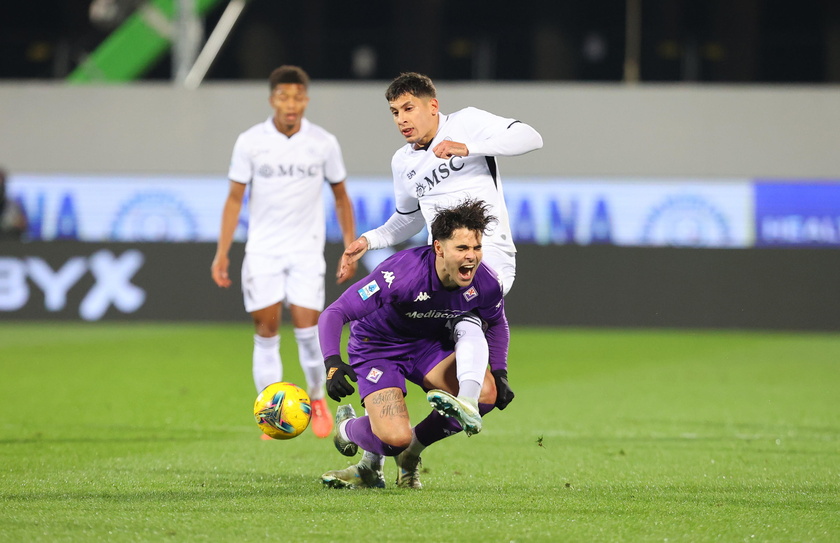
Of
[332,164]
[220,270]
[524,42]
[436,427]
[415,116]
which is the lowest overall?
[436,427]

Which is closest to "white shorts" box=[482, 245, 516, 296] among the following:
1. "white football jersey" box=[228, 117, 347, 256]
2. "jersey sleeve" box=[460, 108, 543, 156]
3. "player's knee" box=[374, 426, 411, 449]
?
"jersey sleeve" box=[460, 108, 543, 156]

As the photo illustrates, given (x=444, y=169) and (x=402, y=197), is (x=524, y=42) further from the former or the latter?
(x=444, y=169)

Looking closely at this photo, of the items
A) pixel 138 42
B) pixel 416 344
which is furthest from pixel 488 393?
pixel 138 42

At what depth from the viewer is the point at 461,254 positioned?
529 cm

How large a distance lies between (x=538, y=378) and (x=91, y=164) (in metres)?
9.23

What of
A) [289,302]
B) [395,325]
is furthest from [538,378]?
[395,325]

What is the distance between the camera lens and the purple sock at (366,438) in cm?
555

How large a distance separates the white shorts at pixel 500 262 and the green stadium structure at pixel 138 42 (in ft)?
47.0

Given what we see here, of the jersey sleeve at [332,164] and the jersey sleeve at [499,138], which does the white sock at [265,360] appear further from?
the jersey sleeve at [499,138]

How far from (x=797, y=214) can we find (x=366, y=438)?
42.2 feet

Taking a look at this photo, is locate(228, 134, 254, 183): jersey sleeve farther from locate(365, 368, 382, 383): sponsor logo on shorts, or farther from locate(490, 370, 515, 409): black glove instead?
locate(490, 370, 515, 409): black glove

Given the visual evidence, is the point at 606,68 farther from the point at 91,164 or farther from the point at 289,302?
the point at 289,302

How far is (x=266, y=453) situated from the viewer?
271 inches

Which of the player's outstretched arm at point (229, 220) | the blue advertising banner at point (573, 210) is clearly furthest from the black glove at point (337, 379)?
the blue advertising banner at point (573, 210)
